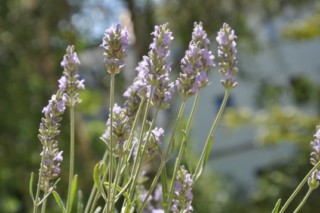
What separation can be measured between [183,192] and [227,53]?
10.5 inches

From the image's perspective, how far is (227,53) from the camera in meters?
1.28

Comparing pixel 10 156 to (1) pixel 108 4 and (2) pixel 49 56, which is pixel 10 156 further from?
(1) pixel 108 4

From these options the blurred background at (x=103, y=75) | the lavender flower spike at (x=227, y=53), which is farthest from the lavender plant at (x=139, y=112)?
the blurred background at (x=103, y=75)

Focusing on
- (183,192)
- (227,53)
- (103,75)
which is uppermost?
(103,75)

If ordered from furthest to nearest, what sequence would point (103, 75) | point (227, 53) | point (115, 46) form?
point (103, 75) → point (227, 53) → point (115, 46)

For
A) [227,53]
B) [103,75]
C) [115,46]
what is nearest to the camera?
[115,46]

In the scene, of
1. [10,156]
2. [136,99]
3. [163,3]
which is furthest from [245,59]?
[136,99]

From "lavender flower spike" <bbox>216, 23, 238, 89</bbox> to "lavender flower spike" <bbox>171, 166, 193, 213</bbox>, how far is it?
19 centimetres

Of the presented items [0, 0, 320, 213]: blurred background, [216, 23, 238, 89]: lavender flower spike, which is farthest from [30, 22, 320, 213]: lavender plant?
[0, 0, 320, 213]: blurred background

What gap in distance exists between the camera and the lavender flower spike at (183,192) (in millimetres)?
1245

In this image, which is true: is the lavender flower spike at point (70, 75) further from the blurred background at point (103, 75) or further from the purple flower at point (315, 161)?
the blurred background at point (103, 75)

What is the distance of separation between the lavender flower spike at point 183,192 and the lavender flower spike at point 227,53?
19 cm

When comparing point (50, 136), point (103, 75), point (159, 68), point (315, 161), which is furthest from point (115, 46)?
point (103, 75)

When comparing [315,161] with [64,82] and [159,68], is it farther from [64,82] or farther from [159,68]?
[64,82]
